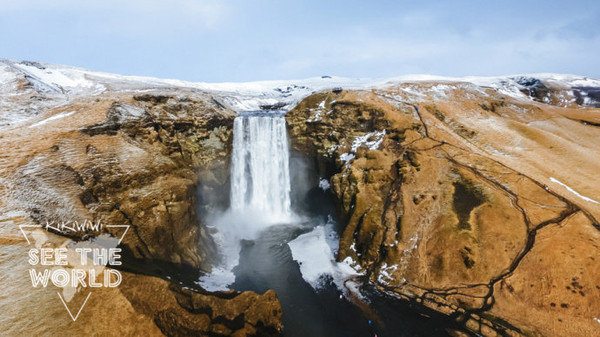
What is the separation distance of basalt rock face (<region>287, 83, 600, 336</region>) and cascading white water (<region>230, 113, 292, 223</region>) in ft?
8.48

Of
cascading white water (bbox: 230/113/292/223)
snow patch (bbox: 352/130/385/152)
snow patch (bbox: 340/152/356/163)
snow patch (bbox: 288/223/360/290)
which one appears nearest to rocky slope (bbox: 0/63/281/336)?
cascading white water (bbox: 230/113/292/223)

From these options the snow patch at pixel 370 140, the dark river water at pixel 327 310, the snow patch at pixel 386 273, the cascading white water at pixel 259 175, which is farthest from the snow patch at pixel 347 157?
the dark river water at pixel 327 310

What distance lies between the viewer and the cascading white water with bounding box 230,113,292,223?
29.7m

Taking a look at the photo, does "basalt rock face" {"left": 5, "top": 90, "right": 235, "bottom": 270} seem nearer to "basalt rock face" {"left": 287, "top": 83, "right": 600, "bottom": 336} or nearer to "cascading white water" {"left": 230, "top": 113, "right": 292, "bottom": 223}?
"cascading white water" {"left": 230, "top": 113, "right": 292, "bottom": 223}

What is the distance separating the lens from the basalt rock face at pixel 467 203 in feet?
48.5

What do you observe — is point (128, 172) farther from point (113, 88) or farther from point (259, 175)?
point (113, 88)

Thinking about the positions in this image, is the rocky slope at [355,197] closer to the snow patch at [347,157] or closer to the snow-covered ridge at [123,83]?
the snow patch at [347,157]

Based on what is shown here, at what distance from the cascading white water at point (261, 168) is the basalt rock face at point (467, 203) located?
2585 mm

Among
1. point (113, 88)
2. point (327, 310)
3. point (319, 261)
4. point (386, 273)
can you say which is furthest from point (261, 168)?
point (113, 88)

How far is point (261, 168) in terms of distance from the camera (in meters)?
30.4

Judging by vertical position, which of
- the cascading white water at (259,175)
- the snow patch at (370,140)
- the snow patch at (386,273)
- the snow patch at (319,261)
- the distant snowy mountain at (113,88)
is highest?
the distant snowy mountain at (113,88)

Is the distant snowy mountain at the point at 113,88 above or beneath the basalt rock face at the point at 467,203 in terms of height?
above

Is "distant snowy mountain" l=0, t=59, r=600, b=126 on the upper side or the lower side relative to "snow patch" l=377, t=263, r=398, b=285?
upper

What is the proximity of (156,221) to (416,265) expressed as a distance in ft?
60.1
